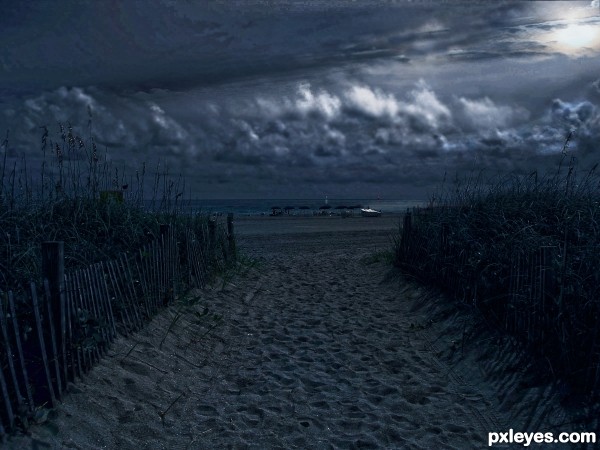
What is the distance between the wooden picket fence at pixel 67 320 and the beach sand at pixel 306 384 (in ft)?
0.61

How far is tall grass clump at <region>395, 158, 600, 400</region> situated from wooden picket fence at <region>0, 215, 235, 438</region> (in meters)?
4.04

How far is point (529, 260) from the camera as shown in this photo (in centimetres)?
571

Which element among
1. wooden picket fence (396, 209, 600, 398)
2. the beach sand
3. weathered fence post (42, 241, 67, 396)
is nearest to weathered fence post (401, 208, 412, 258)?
the beach sand

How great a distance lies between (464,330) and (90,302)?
422 centimetres

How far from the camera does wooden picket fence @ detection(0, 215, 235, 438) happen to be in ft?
13.2

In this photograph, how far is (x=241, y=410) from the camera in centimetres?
495

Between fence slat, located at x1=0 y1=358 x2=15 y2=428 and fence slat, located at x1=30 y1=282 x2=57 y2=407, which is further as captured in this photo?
fence slat, located at x1=30 y1=282 x2=57 y2=407

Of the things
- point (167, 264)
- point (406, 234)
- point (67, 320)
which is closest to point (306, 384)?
point (67, 320)

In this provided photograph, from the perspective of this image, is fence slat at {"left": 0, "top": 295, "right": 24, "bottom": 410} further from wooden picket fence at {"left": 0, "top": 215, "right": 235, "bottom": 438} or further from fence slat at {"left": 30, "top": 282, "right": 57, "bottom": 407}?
fence slat at {"left": 30, "top": 282, "right": 57, "bottom": 407}

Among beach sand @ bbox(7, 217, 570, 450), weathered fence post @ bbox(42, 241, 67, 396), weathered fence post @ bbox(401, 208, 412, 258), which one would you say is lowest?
beach sand @ bbox(7, 217, 570, 450)

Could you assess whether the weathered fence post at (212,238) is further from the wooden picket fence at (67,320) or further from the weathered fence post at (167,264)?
the wooden picket fence at (67,320)

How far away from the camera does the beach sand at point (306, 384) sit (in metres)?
4.41

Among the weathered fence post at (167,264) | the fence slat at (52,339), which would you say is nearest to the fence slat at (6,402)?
the fence slat at (52,339)

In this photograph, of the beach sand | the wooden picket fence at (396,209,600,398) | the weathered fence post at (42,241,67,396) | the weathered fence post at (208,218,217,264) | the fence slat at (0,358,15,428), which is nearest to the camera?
the fence slat at (0,358,15,428)
